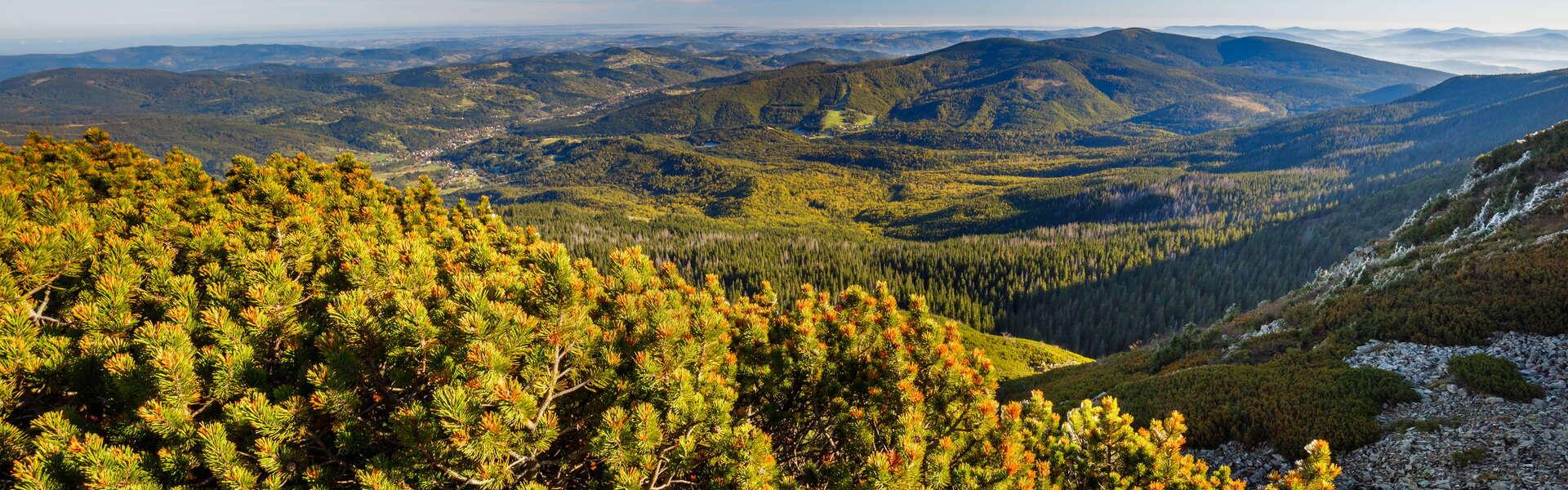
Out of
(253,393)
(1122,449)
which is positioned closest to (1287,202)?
(1122,449)

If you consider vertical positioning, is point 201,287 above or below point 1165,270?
above

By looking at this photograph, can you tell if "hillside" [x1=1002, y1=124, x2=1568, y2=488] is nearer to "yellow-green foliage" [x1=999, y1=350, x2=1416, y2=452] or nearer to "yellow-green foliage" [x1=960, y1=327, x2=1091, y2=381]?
"yellow-green foliage" [x1=999, y1=350, x2=1416, y2=452]

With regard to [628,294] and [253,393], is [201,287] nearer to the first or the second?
[253,393]

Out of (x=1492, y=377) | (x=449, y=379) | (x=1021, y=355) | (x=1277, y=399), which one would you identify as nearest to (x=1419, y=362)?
(x=1492, y=377)

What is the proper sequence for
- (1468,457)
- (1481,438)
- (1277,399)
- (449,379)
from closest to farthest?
1. (449,379)
2. (1468,457)
3. (1481,438)
4. (1277,399)

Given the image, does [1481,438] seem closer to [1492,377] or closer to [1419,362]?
[1492,377]

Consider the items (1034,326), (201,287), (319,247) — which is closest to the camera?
(201,287)
